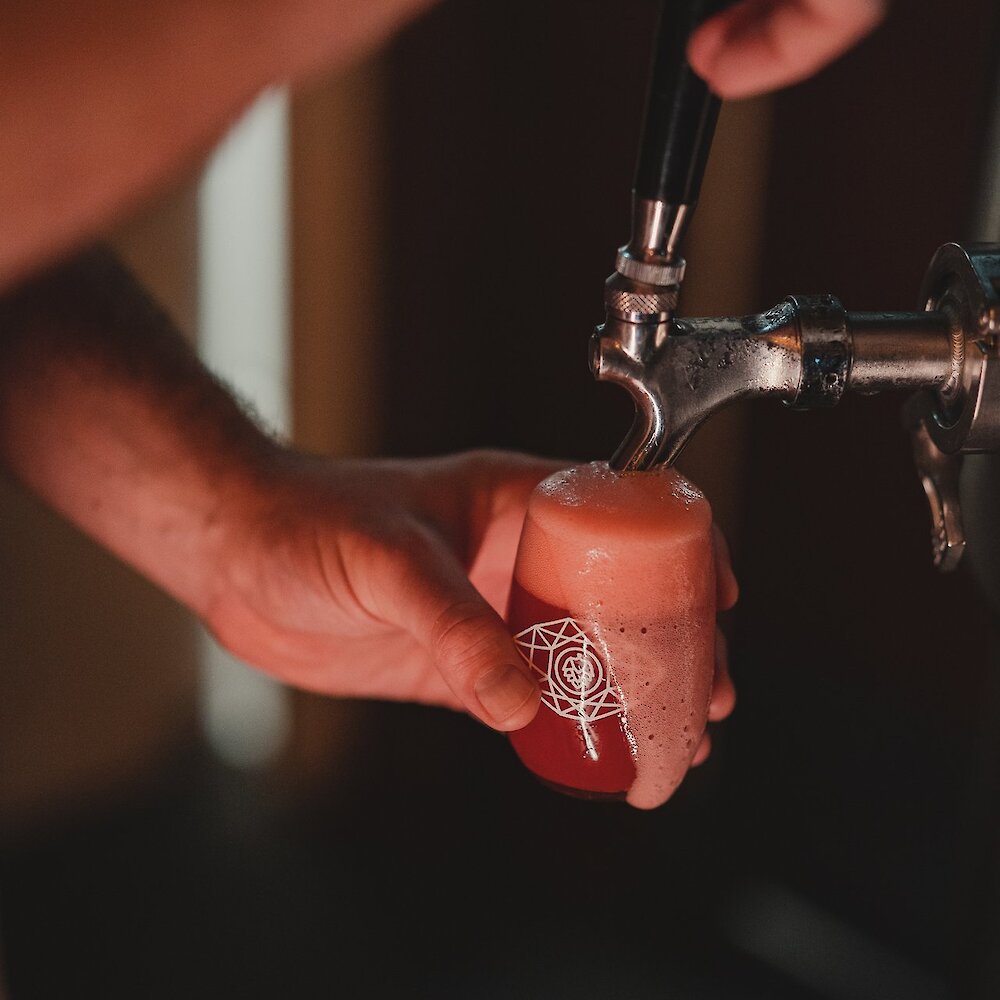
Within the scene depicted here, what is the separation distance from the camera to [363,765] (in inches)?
77.2

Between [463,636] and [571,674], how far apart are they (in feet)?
0.24

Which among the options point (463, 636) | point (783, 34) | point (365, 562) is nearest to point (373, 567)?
point (365, 562)

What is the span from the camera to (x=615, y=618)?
72cm

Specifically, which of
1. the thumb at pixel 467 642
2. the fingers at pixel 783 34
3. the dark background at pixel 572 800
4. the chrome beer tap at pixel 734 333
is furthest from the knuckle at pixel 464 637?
the dark background at pixel 572 800

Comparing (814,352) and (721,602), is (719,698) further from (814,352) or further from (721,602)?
(814,352)

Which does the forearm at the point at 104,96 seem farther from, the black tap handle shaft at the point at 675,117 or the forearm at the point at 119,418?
the black tap handle shaft at the point at 675,117

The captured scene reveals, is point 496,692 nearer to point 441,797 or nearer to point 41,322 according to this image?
point 41,322

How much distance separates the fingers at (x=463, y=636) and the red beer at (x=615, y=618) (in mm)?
35

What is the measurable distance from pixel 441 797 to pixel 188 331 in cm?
78

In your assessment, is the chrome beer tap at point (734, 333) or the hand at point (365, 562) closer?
the chrome beer tap at point (734, 333)

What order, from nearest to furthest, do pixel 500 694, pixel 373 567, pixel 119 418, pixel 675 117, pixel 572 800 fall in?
pixel 675 117 → pixel 500 694 → pixel 373 567 → pixel 119 418 → pixel 572 800

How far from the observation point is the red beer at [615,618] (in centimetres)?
72

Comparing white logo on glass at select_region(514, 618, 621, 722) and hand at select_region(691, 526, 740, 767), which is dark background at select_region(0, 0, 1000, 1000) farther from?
white logo on glass at select_region(514, 618, 621, 722)

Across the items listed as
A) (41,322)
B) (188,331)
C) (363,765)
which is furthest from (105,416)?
(363,765)
